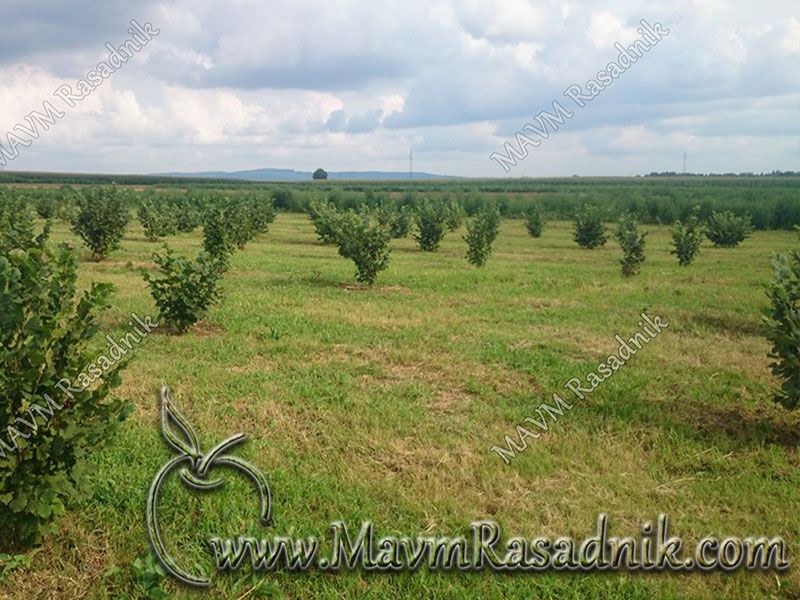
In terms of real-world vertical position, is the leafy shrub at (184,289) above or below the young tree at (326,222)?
below

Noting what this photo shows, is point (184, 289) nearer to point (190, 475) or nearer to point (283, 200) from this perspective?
point (190, 475)

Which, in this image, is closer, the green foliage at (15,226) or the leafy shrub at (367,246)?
the green foliage at (15,226)

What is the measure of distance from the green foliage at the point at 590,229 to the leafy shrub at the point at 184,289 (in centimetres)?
2045

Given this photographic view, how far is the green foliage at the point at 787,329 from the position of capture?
554 cm

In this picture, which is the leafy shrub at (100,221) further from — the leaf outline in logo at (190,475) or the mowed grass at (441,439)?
the leaf outline in logo at (190,475)

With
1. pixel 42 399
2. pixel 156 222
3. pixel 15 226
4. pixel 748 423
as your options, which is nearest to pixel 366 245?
pixel 15 226

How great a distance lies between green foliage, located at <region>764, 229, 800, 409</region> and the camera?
554cm

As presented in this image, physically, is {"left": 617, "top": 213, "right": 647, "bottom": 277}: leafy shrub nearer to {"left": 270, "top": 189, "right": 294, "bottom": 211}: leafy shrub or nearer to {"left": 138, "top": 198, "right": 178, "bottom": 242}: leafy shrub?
{"left": 138, "top": 198, "right": 178, "bottom": 242}: leafy shrub

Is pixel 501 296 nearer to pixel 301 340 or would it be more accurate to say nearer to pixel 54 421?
pixel 301 340

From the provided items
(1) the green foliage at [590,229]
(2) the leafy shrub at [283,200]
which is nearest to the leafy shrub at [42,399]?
(1) the green foliage at [590,229]

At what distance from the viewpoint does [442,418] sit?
6.34 metres

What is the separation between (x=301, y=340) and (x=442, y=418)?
3456mm

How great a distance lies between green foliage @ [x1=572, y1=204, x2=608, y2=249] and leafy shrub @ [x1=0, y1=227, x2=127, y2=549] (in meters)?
25.4

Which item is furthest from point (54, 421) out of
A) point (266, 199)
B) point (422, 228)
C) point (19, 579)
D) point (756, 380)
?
point (266, 199)
